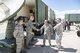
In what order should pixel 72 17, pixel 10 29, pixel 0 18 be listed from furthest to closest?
pixel 72 17
pixel 10 29
pixel 0 18

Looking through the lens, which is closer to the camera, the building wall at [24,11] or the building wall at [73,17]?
the building wall at [24,11]

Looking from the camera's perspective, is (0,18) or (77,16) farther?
(77,16)

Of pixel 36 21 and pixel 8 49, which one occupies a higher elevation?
pixel 36 21

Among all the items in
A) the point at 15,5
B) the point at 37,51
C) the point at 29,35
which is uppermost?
the point at 15,5

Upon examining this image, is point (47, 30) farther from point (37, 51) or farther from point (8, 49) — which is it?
point (8, 49)

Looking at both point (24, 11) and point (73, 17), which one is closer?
point (24, 11)

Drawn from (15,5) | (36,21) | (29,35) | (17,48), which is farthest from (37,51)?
(36,21)

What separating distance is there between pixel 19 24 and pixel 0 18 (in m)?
0.79

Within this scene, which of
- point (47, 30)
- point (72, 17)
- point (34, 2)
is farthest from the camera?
point (72, 17)

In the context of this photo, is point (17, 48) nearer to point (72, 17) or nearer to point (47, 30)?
point (47, 30)

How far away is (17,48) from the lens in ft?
25.2

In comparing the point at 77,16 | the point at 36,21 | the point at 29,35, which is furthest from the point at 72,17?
the point at 29,35

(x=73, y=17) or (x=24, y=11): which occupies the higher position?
(x=73, y=17)

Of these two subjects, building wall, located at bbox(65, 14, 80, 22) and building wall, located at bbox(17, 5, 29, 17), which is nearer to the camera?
building wall, located at bbox(17, 5, 29, 17)
